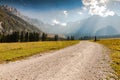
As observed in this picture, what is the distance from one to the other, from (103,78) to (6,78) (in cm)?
915

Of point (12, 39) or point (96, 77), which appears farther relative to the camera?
point (12, 39)

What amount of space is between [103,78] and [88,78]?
4.94 ft

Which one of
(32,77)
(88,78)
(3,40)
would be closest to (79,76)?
(88,78)

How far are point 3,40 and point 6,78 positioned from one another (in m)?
172

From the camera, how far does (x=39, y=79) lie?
1496cm

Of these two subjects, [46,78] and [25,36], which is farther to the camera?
[25,36]

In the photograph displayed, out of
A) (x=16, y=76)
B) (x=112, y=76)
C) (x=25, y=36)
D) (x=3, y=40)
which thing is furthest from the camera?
(x=25, y=36)

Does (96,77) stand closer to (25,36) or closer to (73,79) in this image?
(73,79)

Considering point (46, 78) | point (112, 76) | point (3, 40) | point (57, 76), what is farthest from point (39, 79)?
point (3, 40)

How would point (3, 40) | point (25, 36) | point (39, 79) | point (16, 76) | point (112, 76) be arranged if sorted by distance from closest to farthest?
point (39, 79) → point (16, 76) → point (112, 76) → point (3, 40) → point (25, 36)

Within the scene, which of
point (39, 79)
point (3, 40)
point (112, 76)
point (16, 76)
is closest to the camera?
point (39, 79)

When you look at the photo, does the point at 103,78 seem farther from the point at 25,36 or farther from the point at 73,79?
the point at 25,36

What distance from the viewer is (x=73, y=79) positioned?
15445 millimetres

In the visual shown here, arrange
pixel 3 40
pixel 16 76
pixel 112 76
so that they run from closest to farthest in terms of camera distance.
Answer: pixel 16 76 → pixel 112 76 → pixel 3 40
